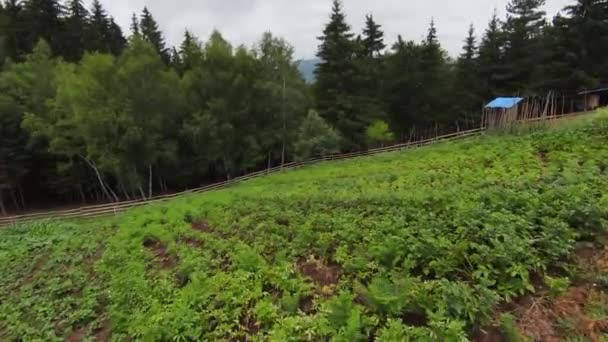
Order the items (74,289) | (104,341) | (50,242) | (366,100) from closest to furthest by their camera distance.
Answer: (104,341) < (74,289) < (50,242) < (366,100)

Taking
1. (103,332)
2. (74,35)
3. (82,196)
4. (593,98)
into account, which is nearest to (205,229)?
(103,332)

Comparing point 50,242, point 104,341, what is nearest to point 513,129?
point 104,341

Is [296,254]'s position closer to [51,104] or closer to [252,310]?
[252,310]

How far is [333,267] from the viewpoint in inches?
168

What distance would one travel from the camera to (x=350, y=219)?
5383 millimetres

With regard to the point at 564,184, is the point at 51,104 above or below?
above

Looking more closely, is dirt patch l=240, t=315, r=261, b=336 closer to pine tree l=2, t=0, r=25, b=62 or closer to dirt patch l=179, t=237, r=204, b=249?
dirt patch l=179, t=237, r=204, b=249

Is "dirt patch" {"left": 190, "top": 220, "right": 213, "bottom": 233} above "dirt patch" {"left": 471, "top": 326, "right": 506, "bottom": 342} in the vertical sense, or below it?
below

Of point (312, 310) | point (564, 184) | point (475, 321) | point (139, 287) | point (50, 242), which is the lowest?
point (50, 242)

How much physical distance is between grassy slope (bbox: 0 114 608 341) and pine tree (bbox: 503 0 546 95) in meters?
24.1

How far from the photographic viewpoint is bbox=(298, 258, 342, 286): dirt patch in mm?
4059

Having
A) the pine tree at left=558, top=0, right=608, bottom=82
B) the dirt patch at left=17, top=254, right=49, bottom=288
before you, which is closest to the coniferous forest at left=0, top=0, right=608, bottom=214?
the pine tree at left=558, top=0, right=608, bottom=82

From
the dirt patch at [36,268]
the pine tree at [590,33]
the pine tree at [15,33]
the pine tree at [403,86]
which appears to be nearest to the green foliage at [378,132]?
the pine tree at [403,86]

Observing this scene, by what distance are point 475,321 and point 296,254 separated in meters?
2.55
